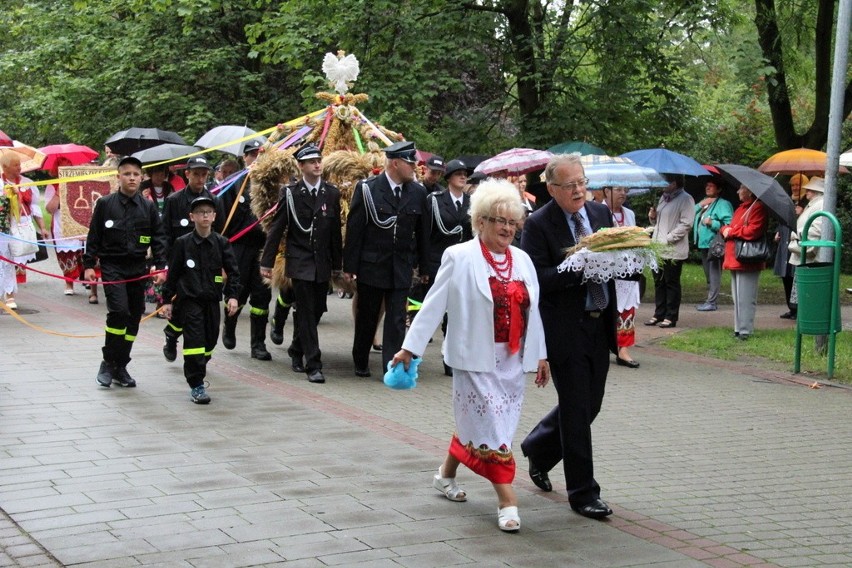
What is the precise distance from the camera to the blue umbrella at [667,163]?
14.5 metres

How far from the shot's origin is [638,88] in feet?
64.8

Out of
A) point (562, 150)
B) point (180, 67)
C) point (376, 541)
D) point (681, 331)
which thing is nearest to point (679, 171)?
point (681, 331)

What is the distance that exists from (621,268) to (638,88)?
13985mm

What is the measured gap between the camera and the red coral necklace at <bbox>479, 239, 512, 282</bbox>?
21.0ft

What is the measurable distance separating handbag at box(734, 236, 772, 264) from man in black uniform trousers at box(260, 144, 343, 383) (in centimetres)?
502

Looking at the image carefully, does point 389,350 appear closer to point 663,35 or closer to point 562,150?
point 562,150

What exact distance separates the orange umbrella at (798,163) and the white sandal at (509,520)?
1257cm

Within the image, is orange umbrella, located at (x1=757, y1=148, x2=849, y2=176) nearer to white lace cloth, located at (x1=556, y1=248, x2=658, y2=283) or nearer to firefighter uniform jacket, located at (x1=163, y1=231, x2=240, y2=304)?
firefighter uniform jacket, located at (x1=163, y1=231, x2=240, y2=304)

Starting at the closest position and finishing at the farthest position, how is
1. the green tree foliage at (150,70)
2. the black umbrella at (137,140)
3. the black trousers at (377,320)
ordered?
1. the black trousers at (377,320)
2. the black umbrella at (137,140)
3. the green tree foliage at (150,70)

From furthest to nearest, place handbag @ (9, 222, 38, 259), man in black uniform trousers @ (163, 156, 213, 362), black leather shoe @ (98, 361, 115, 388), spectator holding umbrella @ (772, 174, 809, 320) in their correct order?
1. spectator holding umbrella @ (772, 174, 809, 320)
2. handbag @ (9, 222, 38, 259)
3. man in black uniform trousers @ (163, 156, 213, 362)
4. black leather shoe @ (98, 361, 115, 388)

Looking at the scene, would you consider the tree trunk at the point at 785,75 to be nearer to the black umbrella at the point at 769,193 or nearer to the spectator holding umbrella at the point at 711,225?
the spectator holding umbrella at the point at 711,225

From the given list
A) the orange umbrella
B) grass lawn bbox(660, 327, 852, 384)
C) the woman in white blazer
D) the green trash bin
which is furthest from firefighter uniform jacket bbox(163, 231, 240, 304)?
the orange umbrella

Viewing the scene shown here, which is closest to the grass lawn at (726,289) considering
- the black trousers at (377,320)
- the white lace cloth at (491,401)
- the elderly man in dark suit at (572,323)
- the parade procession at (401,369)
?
the parade procession at (401,369)

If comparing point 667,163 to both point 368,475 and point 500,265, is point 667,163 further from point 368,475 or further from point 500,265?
point 500,265
